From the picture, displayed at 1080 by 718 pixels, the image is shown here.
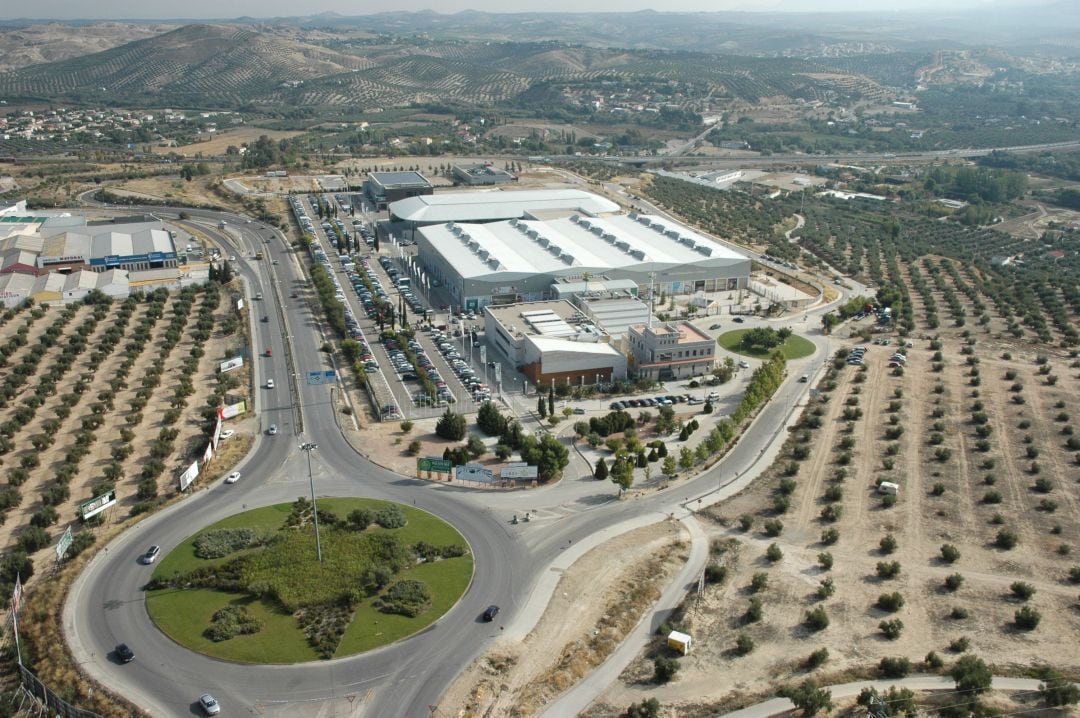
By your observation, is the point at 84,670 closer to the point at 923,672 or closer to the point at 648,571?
the point at 648,571

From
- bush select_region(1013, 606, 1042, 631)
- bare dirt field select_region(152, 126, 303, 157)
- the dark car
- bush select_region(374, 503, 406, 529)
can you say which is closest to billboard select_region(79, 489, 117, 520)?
the dark car

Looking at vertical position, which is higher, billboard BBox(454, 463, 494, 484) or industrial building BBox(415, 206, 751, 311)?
industrial building BBox(415, 206, 751, 311)

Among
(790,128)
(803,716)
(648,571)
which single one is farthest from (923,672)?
(790,128)

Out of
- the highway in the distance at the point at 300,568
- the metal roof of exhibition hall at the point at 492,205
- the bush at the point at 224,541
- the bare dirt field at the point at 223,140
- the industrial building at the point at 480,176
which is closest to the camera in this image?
the highway in the distance at the point at 300,568

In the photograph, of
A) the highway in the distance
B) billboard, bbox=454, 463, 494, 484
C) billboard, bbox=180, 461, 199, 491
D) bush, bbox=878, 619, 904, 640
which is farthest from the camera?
billboard, bbox=454, 463, 494, 484

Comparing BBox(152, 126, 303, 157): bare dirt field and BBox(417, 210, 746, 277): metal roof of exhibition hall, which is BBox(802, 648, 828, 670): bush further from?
BBox(152, 126, 303, 157): bare dirt field

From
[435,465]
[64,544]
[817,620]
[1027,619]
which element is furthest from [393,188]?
[1027,619]

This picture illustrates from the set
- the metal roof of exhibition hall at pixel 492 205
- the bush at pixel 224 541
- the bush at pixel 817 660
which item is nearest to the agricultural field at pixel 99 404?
the bush at pixel 224 541

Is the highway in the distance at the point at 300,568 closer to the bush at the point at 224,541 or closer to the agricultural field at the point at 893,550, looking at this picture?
the bush at the point at 224,541
